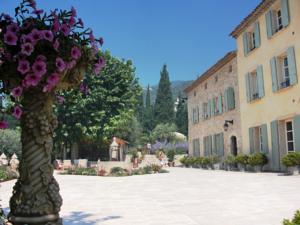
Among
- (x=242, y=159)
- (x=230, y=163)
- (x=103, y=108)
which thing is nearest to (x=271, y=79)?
(x=242, y=159)

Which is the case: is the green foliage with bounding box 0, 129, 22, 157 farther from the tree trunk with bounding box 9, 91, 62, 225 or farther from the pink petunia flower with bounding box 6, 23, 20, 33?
the pink petunia flower with bounding box 6, 23, 20, 33

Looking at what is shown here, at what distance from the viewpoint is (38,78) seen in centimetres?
317

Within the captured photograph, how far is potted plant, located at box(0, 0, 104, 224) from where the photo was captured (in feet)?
10.6

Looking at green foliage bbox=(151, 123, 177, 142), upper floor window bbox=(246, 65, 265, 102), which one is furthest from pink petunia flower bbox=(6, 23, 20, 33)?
green foliage bbox=(151, 123, 177, 142)

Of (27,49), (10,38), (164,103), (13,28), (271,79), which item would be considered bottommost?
(27,49)

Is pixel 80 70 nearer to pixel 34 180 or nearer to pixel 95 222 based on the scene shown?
pixel 34 180

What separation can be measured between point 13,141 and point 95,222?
2956cm

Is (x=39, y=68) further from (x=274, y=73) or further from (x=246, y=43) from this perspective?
(x=246, y=43)

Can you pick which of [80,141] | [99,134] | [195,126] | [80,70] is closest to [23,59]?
[80,70]

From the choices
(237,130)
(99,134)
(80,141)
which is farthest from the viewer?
(80,141)

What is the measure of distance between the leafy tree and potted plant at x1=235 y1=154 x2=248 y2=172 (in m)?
15.1

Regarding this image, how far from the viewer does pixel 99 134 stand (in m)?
32.3

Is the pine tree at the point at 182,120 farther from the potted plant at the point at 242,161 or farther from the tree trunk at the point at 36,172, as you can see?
the tree trunk at the point at 36,172

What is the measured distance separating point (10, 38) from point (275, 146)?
15248 mm
